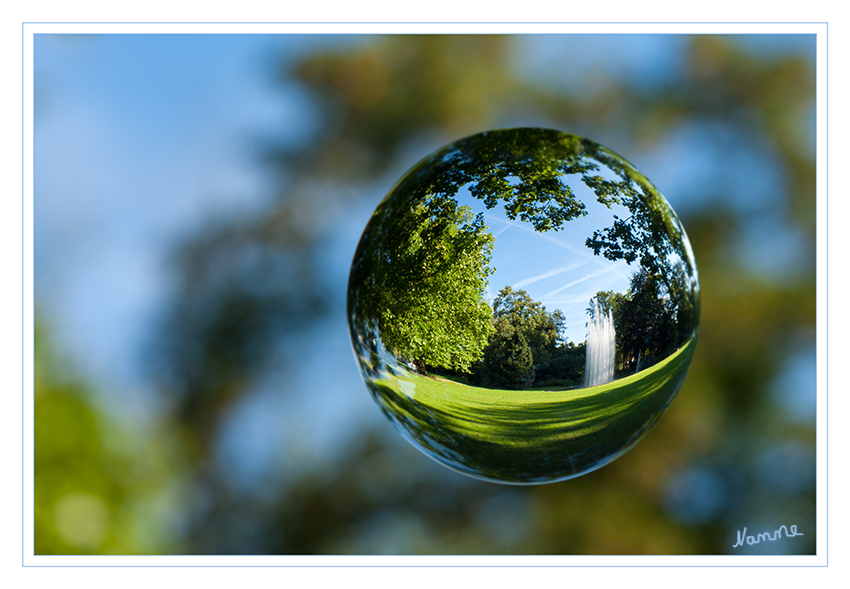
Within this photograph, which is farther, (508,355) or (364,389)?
(364,389)

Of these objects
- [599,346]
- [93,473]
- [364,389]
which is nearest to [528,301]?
[599,346]

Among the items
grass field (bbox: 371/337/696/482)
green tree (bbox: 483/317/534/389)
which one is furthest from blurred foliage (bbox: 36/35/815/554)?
green tree (bbox: 483/317/534/389)

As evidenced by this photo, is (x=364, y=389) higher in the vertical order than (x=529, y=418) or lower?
higher

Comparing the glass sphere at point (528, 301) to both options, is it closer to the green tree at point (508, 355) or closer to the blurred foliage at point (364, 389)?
the green tree at point (508, 355)
